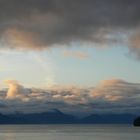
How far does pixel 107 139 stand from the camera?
19125cm

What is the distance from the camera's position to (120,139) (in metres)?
192

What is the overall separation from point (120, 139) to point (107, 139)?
5726mm
